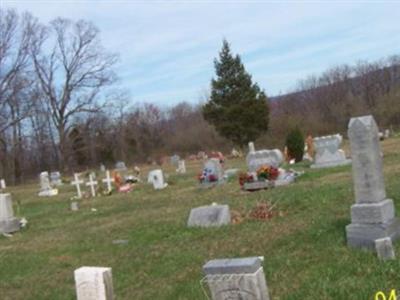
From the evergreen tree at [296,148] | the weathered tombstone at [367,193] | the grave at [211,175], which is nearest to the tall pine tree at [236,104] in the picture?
the evergreen tree at [296,148]

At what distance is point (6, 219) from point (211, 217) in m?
7.11

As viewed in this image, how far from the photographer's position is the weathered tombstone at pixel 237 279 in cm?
544

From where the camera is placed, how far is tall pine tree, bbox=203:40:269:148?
49562 millimetres

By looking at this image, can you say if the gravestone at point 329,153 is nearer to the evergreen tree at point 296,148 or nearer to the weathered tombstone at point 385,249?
the evergreen tree at point 296,148

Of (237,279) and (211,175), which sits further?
(211,175)

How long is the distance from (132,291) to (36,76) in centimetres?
5386

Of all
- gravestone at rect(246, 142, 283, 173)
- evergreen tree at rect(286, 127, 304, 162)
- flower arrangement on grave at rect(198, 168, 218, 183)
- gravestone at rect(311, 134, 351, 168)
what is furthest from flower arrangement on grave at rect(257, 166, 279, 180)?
evergreen tree at rect(286, 127, 304, 162)

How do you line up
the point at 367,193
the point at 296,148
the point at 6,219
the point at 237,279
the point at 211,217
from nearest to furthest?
the point at 237,279 → the point at 367,193 → the point at 211,217 → the point at 6,219 → the point at 296,148

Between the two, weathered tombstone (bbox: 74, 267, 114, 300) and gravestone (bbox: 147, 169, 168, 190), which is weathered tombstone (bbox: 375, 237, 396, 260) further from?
gravestone (bbox: 147, 169, 168, 190)

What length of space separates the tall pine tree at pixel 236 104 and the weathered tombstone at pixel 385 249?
4220 centimetres

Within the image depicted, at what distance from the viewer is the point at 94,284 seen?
6016mm

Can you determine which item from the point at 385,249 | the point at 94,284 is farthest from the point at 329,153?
the point at 94,284

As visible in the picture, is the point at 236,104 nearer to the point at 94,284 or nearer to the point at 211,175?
the point at 211,175

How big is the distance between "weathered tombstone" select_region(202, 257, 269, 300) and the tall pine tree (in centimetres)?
4387
